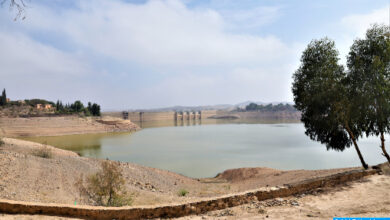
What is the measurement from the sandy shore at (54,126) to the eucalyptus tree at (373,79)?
53.5 meters

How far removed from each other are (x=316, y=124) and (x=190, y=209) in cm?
748

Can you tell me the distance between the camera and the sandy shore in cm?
5217

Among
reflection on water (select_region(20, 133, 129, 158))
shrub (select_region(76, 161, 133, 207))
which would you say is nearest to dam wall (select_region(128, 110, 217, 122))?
reflection on water (select_region(20, 133, 129, 158))

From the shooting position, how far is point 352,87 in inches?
405

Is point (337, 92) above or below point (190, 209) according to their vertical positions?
above

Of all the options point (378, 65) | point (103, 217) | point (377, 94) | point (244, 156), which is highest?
point (378, 65)

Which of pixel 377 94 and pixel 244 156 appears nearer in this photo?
pixel 377 94

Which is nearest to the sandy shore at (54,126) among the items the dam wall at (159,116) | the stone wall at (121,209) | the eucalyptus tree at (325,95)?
the dam wall at (159,116)

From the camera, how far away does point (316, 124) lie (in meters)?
11.1

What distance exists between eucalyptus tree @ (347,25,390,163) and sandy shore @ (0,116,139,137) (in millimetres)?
53528

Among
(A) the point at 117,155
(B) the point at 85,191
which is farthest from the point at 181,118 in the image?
(B) the point at 85,191

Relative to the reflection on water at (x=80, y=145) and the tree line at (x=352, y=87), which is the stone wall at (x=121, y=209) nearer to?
the tree line at (x=352, y=87)

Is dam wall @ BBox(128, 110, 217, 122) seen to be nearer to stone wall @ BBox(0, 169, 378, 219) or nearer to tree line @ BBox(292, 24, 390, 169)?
tree line @ BBox(292, 24, 390, 169)

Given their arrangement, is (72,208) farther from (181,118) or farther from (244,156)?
(181,118)
